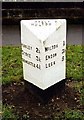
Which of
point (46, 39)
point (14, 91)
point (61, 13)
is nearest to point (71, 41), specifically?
point (61, 13)

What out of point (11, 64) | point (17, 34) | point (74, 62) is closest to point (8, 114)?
point (11, 64)

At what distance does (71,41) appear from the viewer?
707cm

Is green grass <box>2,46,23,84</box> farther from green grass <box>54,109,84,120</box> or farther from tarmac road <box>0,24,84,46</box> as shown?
green grass <box>54,109,84,120</box>

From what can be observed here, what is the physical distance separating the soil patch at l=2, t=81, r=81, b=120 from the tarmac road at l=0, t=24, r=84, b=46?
7.26 feet

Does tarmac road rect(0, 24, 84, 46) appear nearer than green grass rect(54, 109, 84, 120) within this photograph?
No

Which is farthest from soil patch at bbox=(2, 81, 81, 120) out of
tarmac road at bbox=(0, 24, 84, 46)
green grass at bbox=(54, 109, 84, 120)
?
tarmac road at bbox=(0, 24, 84, 46)

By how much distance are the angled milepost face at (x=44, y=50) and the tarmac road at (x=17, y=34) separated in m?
2.46

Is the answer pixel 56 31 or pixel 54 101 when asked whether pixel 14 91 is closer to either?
pixel 54 101

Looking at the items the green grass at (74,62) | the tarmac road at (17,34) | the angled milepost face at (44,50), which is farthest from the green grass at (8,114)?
the tarmac road at (17,34)

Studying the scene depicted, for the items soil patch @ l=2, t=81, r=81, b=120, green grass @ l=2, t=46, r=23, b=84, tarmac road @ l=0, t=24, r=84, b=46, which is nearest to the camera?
soil patch @ l=2, t=81, r=81, b=120

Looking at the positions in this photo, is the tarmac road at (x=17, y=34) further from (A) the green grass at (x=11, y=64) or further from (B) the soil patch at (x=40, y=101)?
(B) the soil patch at (x=40, y=101)

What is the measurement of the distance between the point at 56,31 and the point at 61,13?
3602 mm

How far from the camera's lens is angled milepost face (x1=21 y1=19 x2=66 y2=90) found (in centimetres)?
429

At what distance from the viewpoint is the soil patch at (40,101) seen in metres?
4.45
